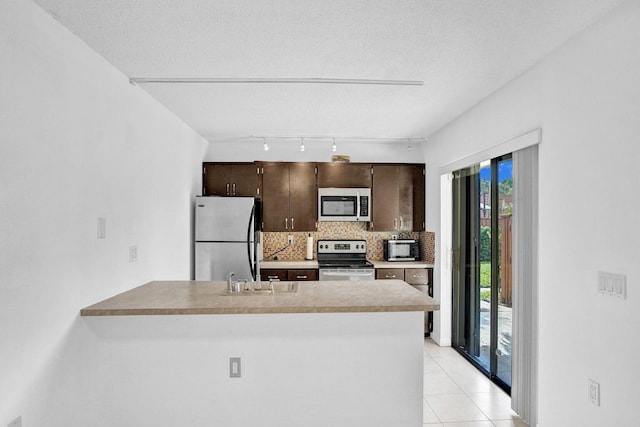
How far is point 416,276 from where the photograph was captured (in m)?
5.22

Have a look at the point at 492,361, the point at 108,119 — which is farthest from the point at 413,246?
the point at 108,119

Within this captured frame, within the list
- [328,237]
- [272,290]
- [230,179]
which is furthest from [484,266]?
[230,179]

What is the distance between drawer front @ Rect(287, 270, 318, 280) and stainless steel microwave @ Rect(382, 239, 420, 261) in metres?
1.05

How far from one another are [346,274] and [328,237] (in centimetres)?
82

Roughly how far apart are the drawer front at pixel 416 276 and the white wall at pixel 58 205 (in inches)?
122

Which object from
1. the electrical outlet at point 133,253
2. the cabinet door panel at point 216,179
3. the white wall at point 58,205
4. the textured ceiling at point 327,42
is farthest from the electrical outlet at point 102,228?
the cabinet door panel at point 216,179

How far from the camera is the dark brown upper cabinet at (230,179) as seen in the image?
5367 millimetres

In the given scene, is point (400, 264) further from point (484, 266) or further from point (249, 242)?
point (249, 242)

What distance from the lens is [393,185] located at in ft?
18.2

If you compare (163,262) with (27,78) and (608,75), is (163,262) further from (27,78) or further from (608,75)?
(608,75)

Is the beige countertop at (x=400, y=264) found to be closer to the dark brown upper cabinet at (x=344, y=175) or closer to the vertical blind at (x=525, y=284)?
the dark brown upper cabinet at (x=344, y=175)

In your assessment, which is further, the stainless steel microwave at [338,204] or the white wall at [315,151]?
the white wall at [315,151]

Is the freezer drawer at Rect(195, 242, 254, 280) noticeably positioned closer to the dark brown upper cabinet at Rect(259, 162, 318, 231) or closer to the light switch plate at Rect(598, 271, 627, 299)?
the dark brown upper cabinet at Rect(259, 162, 318, 231)

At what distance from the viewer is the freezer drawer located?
461 centimetres
